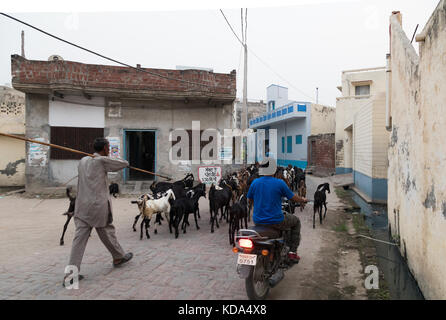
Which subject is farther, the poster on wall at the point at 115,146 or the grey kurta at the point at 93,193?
the poster on wall at the point at 115,146

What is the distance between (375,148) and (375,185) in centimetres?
146

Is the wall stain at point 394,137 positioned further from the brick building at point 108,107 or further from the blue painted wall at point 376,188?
the brick building at point 108,107

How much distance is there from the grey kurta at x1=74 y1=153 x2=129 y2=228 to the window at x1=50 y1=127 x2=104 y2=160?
956 cm

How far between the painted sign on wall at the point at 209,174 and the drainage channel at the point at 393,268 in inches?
187

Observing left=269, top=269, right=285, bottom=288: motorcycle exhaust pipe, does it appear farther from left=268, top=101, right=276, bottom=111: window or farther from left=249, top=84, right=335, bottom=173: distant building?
left=268, top=101, right=276, bottom=111: window

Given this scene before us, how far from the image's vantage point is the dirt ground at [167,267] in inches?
148

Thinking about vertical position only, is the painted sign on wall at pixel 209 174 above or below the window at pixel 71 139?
below

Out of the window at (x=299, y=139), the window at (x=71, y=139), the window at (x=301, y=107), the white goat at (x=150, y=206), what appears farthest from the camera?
the window at (x=299, y=139)

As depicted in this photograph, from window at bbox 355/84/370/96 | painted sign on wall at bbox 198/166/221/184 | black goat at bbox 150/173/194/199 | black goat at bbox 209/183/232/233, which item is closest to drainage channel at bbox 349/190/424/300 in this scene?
black goat at bbox 209/183/232/233

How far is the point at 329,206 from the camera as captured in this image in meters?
10.2

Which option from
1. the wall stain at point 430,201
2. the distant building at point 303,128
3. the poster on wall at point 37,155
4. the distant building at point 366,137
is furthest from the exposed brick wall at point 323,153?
the wall stain at point 430,201

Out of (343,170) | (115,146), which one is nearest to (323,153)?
(343,170)

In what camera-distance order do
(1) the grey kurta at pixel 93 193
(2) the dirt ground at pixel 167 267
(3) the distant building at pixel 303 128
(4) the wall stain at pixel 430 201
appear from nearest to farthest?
1. (4) the wall stain at pixel 430 201
2. (2) the dirt ground at pixel 167 267
3. (1) the grey kurta at pixel 93 193
4. (3) the distant building at pixel 303 128
